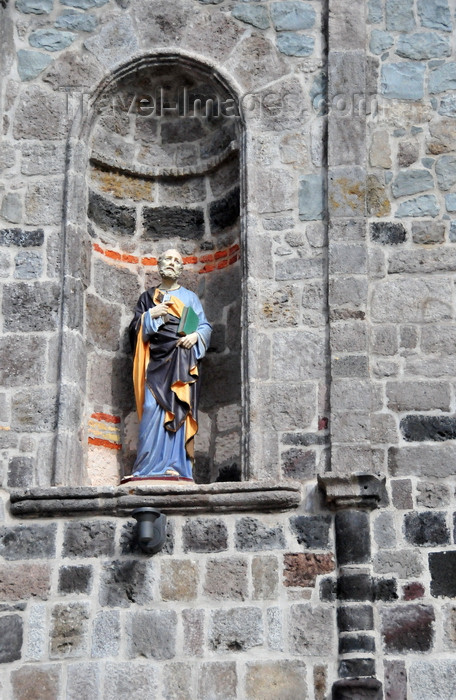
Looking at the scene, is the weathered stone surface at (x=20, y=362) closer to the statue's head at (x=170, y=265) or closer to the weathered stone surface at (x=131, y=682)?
the statue's head at (x=170, y=265)

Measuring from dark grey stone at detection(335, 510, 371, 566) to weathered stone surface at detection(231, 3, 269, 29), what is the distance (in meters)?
3.57

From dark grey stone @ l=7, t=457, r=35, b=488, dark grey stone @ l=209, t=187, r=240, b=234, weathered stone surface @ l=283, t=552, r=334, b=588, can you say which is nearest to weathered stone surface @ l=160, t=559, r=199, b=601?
weathered stone surface @ l=283, t=552, r=334, b=588

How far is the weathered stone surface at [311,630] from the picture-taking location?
349 inches

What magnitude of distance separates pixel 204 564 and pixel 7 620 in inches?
47.8

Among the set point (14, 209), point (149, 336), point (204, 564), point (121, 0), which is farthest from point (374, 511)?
point (121, 0)

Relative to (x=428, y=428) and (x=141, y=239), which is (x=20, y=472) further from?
(x=428, y=428)

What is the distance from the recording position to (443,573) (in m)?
9.03

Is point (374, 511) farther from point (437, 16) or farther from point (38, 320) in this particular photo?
point (437, 16)

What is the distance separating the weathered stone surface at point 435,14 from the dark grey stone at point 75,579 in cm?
441

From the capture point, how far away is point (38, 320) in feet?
32.4

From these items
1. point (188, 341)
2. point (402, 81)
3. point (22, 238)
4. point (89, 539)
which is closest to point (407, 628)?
point (89, 539)

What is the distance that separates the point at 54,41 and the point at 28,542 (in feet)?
11.7

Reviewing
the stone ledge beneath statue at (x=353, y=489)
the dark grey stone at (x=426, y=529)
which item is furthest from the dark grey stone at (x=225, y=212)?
the dark grey stone at (x=426, y=529)

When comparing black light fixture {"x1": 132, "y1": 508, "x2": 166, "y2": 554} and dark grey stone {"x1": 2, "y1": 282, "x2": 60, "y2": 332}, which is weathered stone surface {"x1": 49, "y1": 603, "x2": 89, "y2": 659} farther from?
dark grey stone {"x1": 2, "y1": 282, "x2": 60, "y2": 332}
